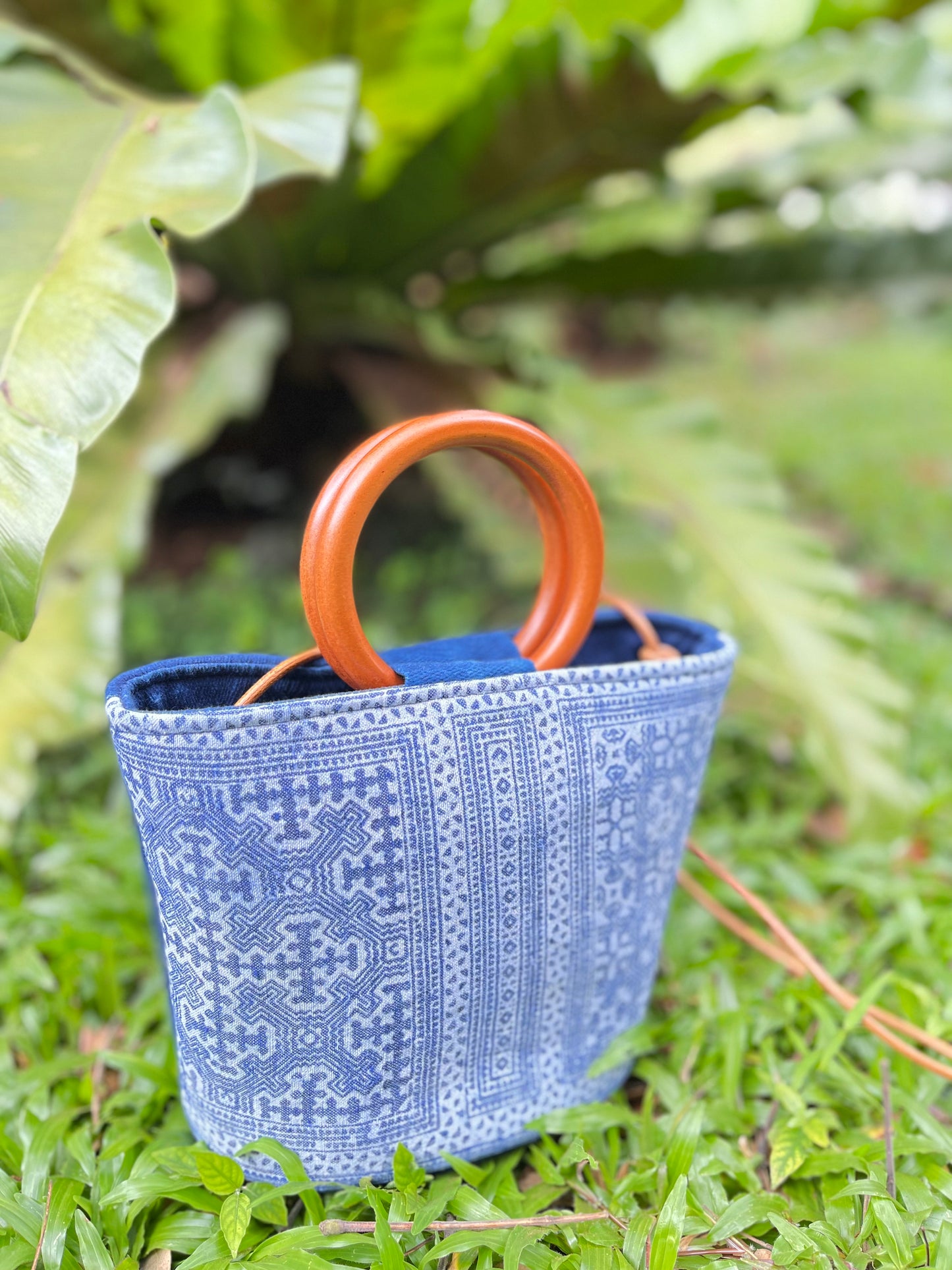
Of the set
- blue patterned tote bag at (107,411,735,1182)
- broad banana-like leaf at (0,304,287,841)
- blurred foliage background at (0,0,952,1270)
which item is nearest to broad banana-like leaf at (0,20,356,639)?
blurred foliage background at (0,0,952,1270)

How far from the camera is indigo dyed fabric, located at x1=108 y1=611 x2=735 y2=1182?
0.48 metres

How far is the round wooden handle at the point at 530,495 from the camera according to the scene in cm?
50

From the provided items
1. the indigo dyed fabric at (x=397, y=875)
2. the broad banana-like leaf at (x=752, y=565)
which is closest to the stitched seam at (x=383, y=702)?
the indigo dyed fabric at (x=397, y=875)

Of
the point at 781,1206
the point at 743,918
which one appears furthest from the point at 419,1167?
the point at 743,918

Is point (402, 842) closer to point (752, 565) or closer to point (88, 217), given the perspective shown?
point (88, 217)

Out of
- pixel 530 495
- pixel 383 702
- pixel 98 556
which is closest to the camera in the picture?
pixel 383 702

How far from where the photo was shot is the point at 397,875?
0.51 metres

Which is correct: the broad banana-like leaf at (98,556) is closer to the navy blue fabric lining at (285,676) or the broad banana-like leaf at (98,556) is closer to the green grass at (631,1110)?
the green grass at (631,1110)

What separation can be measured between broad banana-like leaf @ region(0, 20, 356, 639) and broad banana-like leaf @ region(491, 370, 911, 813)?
1.76 ft

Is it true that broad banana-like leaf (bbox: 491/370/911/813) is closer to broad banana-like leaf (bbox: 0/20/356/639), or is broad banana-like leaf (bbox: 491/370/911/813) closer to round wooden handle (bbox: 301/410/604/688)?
round wooden handle (bbox: 301/410/604/688)

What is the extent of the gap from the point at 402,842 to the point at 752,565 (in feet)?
2.23

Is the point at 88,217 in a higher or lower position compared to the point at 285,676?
higher

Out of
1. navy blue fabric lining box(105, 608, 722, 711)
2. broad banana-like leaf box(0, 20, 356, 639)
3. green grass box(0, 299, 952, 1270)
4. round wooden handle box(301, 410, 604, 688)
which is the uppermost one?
broad banana-like leaf box(0, 20, 356, 639)

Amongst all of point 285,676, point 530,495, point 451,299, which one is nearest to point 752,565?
point 530,495
